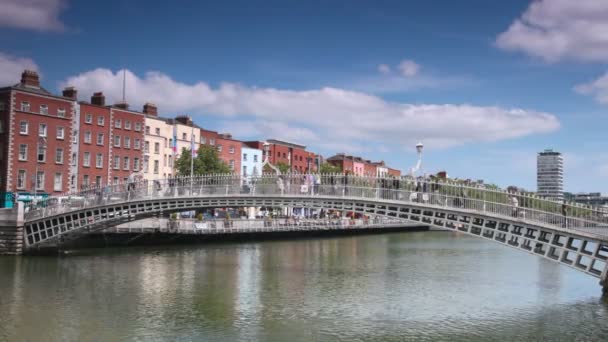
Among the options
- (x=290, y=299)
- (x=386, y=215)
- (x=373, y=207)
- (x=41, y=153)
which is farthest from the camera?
(x=41, y=153)

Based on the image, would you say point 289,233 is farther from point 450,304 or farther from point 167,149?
point 450,304

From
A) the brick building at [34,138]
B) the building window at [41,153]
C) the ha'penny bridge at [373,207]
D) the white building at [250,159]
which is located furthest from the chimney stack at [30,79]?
the white building at [250,159]

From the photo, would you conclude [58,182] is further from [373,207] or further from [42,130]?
[373,207]

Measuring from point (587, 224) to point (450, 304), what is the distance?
587cm

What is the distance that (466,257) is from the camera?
140ft

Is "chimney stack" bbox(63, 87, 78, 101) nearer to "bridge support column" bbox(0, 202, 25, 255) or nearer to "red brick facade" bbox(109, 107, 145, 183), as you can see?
"red brick facade" bbox(109, 107, 145, 183)

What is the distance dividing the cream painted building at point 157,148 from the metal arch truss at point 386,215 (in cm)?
2637

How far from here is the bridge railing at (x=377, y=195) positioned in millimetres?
24625

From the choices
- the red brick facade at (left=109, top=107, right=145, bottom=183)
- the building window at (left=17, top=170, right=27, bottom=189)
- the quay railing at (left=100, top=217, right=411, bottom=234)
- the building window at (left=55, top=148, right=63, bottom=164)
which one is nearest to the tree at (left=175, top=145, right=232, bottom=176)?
the red brick facade at (left=109, top=107, right=145, bottom=183)

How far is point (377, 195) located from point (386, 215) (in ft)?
3.41

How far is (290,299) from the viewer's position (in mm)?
25016

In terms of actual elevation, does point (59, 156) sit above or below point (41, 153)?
below

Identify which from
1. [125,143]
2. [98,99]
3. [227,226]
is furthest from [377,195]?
[98,99]

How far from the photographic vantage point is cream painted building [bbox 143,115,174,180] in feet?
215
